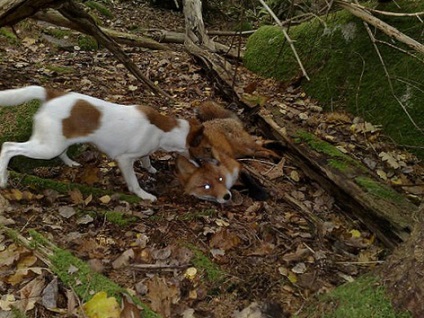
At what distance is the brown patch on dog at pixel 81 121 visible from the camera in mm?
4555

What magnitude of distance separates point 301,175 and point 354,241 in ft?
4.74

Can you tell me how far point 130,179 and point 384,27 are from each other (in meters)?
3.15


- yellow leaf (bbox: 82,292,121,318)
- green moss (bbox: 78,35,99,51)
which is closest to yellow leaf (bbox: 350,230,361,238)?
yellow leaf (bbox: 82,292,121,318)

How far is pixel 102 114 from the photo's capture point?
4.81 meters

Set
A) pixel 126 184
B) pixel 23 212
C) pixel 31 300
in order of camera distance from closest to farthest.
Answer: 1. pixel 31 300
2. pixel 23 212
3. pixel 126 184

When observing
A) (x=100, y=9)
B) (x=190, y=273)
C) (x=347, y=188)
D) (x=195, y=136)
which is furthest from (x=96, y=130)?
(x=100, y=9)

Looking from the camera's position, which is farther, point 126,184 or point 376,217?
point 126,184

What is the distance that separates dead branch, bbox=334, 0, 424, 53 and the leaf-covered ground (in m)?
1.75

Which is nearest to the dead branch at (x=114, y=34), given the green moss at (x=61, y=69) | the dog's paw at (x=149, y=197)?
the green moss at (x=61, y=69)

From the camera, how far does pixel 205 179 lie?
211 inches

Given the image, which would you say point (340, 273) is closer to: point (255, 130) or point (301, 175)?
point (301, 175)

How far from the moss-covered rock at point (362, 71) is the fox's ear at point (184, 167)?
7.97 feet

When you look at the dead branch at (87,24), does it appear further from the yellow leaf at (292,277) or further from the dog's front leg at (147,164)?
the yellow leaf at (292,277)

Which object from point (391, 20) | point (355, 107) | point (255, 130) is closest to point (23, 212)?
point (255, 130)
